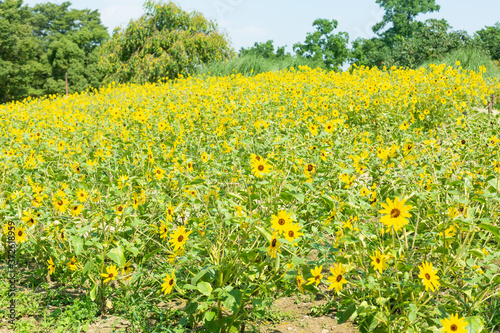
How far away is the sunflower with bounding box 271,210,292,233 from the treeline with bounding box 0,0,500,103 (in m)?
11.9

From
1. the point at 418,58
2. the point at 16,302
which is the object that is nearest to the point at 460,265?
the point at 16,302

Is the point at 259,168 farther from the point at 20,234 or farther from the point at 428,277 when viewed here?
the point at 20,234

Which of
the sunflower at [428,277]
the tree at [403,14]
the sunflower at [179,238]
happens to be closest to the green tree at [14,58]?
the tree at [403,14]

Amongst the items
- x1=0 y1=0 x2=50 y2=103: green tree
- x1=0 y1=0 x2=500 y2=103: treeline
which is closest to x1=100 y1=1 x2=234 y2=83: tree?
x1=0 y1=0 x2=500 y2=103: treeline

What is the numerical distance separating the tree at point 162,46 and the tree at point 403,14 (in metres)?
23.2

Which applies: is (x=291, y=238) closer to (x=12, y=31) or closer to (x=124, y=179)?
(x=124, y=179)

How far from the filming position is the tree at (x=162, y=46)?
18.8m

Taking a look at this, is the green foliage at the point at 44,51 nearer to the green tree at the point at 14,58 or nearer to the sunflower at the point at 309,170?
the green tree at the point at 14,58

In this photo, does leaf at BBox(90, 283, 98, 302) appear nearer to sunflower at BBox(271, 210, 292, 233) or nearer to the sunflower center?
sunflower at BBox(271, 210, 292, 233)

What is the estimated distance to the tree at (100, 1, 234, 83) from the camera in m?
18.8

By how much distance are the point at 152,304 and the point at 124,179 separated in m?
0.81

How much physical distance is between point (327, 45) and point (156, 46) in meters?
28.3

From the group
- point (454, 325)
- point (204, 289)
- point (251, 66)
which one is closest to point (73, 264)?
point (204, 289)

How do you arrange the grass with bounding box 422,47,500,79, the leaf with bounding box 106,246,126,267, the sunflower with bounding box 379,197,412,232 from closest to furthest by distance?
the sunflower with bounding box 379,197,412,232, the leaf with bounding box 106,246,126,267, the grass with bounding box 422,47,500,79
